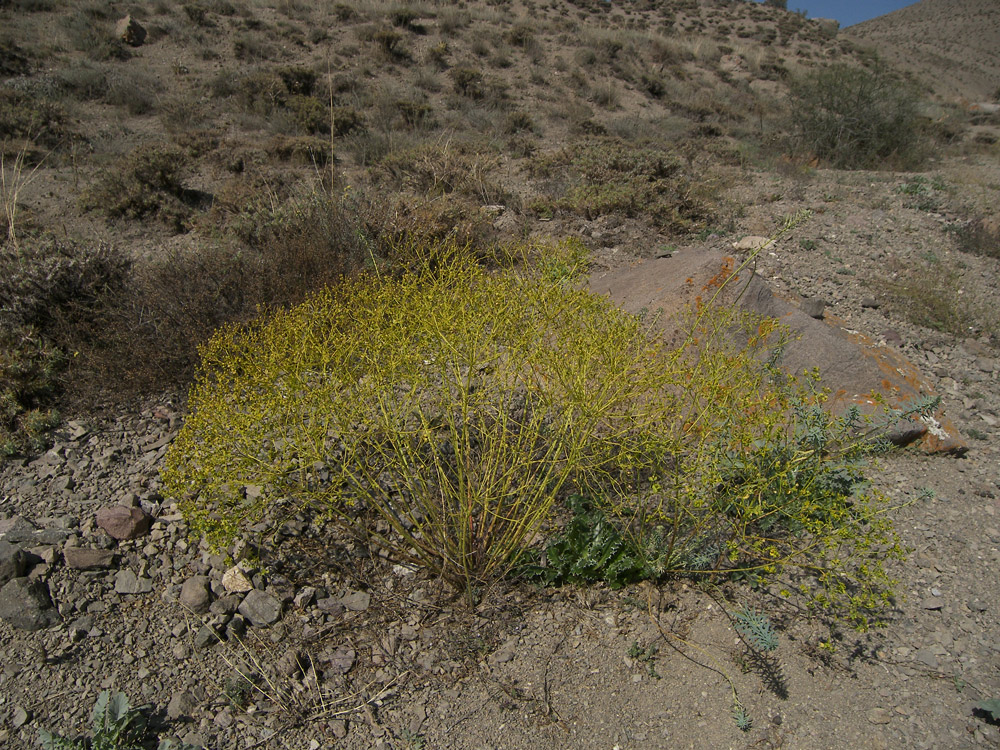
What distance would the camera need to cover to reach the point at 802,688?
6.97 ft

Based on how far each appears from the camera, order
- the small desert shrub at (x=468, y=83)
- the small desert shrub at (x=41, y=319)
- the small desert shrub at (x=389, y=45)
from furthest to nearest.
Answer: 1. the small desert shrub at (x=389, y=45)
2. the small desert shrub at (x=468, y=83)
3. the small desert shrub at (x=41, y=319)

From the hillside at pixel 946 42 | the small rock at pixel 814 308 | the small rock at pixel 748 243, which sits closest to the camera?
the small rock at pixel 814 308

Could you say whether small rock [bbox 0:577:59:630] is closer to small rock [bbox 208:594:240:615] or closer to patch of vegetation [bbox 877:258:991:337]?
small rock [bbox 208:594:240:615]

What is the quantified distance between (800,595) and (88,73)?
14.3m

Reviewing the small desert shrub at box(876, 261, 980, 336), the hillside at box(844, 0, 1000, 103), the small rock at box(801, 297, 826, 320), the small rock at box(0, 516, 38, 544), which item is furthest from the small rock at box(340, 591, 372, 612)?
the hillside at box(844, 0, 1000, 103)

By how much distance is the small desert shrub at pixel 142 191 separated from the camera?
638 centimetres

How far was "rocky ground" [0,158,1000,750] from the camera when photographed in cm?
203

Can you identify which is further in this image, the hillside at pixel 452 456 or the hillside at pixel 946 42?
the hillside at pixel 946 42

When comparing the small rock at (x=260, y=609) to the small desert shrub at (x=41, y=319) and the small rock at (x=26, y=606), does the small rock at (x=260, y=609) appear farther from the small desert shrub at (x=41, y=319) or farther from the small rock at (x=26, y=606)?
the small desert shrub at (x=41, y=319)

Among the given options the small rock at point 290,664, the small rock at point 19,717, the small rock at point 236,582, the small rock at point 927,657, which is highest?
the small rock at point 927,657

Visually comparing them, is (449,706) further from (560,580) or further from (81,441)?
(81,441)

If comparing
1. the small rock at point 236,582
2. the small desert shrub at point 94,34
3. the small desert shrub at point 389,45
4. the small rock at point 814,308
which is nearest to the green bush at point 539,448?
the small rock at point 236,582

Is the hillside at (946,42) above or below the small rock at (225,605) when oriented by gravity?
above

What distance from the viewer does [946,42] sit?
33.3 metres
